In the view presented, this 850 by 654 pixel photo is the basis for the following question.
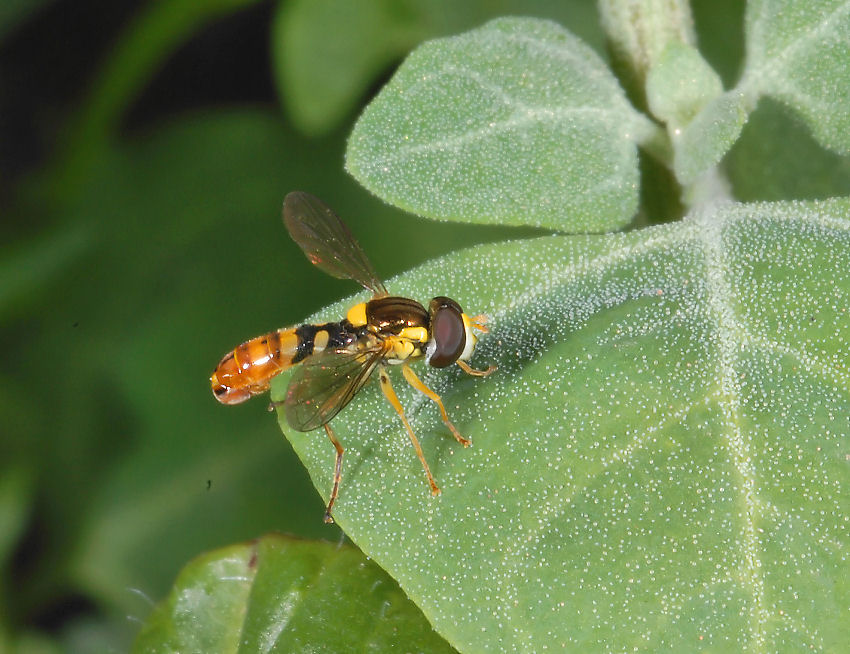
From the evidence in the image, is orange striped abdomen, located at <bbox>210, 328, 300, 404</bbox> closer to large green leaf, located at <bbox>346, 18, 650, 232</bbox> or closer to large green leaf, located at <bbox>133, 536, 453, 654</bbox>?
large green leaf, located at <bbox>133, 536, 453, 654</bbox>

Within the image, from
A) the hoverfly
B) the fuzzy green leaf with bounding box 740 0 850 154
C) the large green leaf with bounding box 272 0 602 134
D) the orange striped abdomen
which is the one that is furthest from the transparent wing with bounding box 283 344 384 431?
the large green leaf with bounding box 272 0 602 134

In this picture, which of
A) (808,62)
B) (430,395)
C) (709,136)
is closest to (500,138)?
(709,136)

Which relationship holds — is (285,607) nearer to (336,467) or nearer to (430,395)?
(336,467)

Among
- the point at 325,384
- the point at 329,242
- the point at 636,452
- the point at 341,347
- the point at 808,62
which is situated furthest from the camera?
the point at 329,242

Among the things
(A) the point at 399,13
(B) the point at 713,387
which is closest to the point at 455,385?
(B) the point at 713,387

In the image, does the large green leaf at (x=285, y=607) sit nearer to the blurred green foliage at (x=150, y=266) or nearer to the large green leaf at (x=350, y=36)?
the blurred green foliage at (x=150, y=266)

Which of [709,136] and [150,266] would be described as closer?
[709,136]

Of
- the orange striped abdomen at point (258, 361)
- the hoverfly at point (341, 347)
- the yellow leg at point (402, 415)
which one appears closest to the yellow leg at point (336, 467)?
the hoverfly at point (341, 347)

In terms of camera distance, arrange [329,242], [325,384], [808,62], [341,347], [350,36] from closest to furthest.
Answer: [325,384], [808,62], [341,347], [329,242], [350,36]
